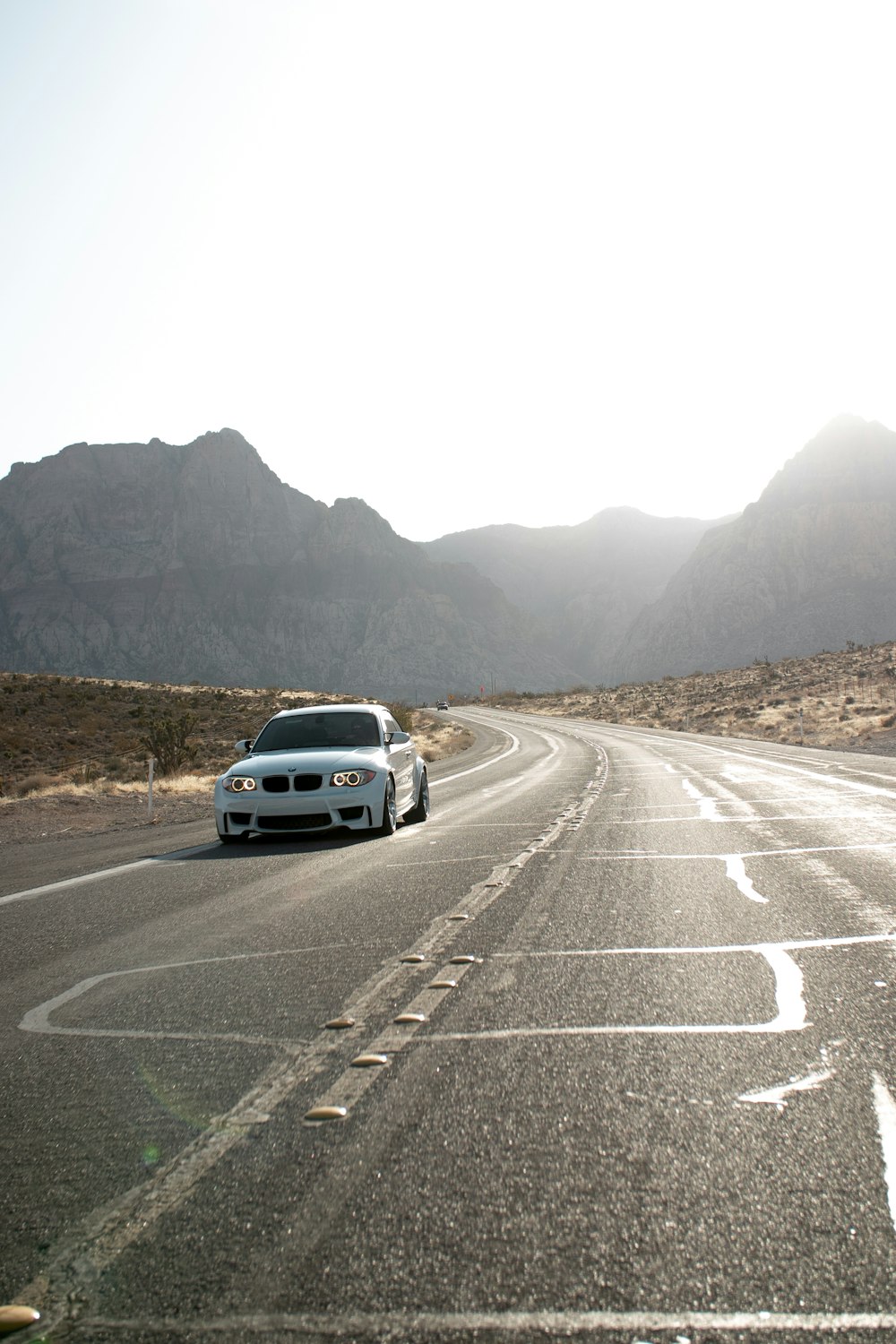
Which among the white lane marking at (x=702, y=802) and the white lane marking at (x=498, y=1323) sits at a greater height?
the white lane marking at (x=498, y=1323)

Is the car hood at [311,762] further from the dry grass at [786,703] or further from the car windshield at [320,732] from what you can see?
the dry grass at [786,703]

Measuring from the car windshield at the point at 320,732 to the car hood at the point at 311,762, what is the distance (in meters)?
0.43

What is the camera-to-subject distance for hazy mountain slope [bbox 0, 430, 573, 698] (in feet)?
521

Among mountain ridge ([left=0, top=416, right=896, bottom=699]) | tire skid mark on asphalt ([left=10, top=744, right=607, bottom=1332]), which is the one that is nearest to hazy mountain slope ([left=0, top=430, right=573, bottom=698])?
mountain ridge ([left=0, top=416, right=896, bottom=699])

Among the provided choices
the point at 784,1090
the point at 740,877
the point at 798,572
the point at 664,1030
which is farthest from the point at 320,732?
the point at 798,572

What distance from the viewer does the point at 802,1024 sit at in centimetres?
370

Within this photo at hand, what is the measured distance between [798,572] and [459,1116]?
153m

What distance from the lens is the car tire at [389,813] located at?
427 inches

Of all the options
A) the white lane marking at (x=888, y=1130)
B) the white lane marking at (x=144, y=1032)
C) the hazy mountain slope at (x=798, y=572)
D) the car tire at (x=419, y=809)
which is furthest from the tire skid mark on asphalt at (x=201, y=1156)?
the hazy mountain slope at (x=798, y=572)

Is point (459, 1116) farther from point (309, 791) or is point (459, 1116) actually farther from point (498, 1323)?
point (309, 791)

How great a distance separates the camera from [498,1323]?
1896 mm

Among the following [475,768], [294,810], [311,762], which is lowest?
[475,768]

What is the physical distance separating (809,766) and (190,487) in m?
174

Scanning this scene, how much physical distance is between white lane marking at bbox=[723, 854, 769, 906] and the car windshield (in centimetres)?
483
